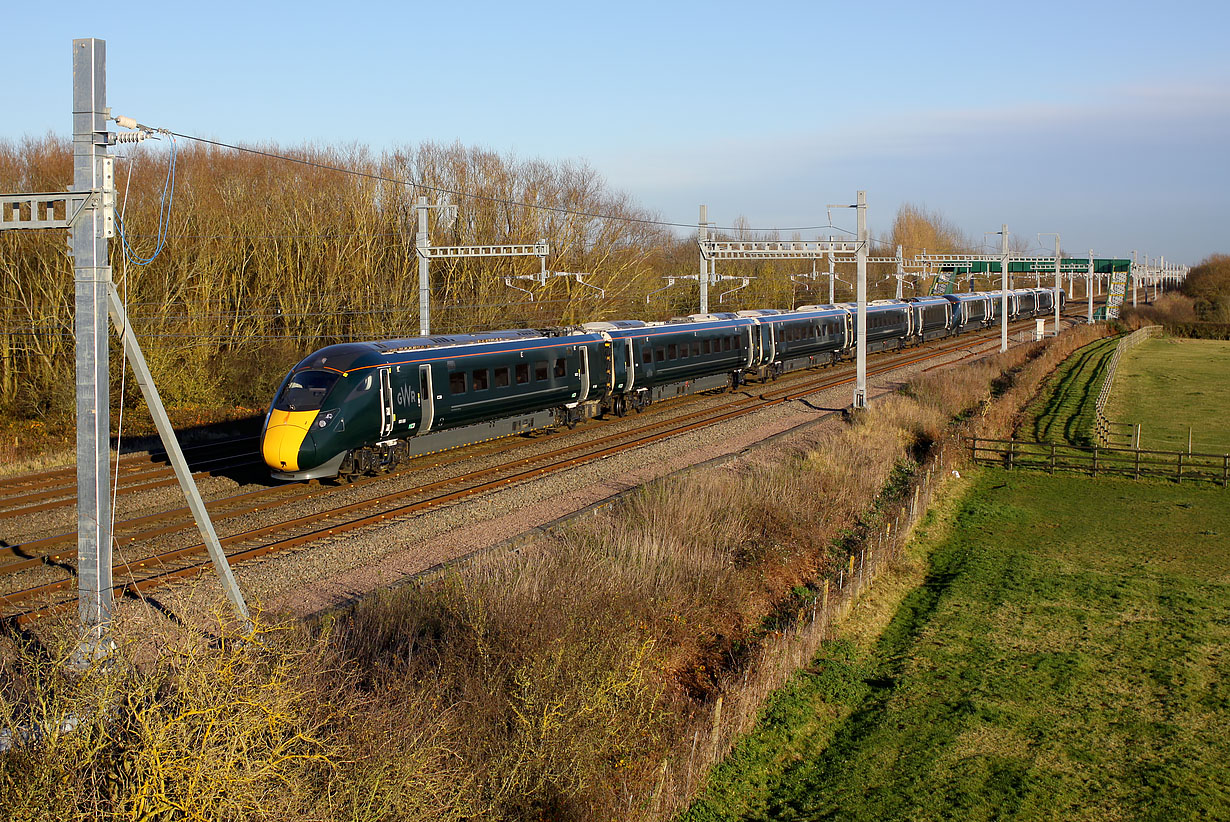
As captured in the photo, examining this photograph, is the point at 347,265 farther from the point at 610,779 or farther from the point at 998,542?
the point at 610,779

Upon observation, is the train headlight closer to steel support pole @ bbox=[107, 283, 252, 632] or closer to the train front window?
the train front window

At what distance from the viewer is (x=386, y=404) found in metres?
18.9

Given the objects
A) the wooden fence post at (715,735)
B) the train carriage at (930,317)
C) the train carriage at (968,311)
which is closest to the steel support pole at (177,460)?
the wooden fence post at (715,735)

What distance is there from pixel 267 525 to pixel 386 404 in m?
3.73

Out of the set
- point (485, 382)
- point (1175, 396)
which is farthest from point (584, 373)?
point (1175, 396)

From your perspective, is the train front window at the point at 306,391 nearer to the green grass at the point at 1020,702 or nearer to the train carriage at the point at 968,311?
the green grass at the point at 1020,702

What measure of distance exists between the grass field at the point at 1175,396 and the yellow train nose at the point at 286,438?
23393 mm

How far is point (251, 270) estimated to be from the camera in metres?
37.1

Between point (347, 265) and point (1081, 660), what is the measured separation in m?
32.9

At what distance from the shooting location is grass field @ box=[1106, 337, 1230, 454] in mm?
30438

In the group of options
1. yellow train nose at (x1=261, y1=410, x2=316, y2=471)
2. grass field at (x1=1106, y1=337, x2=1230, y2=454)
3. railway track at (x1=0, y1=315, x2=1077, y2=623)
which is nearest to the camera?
railway track at (x1=0, y1=315, x2=1077, y2=623)

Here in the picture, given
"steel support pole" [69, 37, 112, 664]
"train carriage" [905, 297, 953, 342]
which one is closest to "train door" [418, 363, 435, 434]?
"steel support pole" [69, 37, 112, 664]

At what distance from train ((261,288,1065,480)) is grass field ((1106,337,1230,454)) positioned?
12.8 m

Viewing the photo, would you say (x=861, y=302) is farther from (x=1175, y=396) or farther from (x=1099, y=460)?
(x=1175, y=396)
